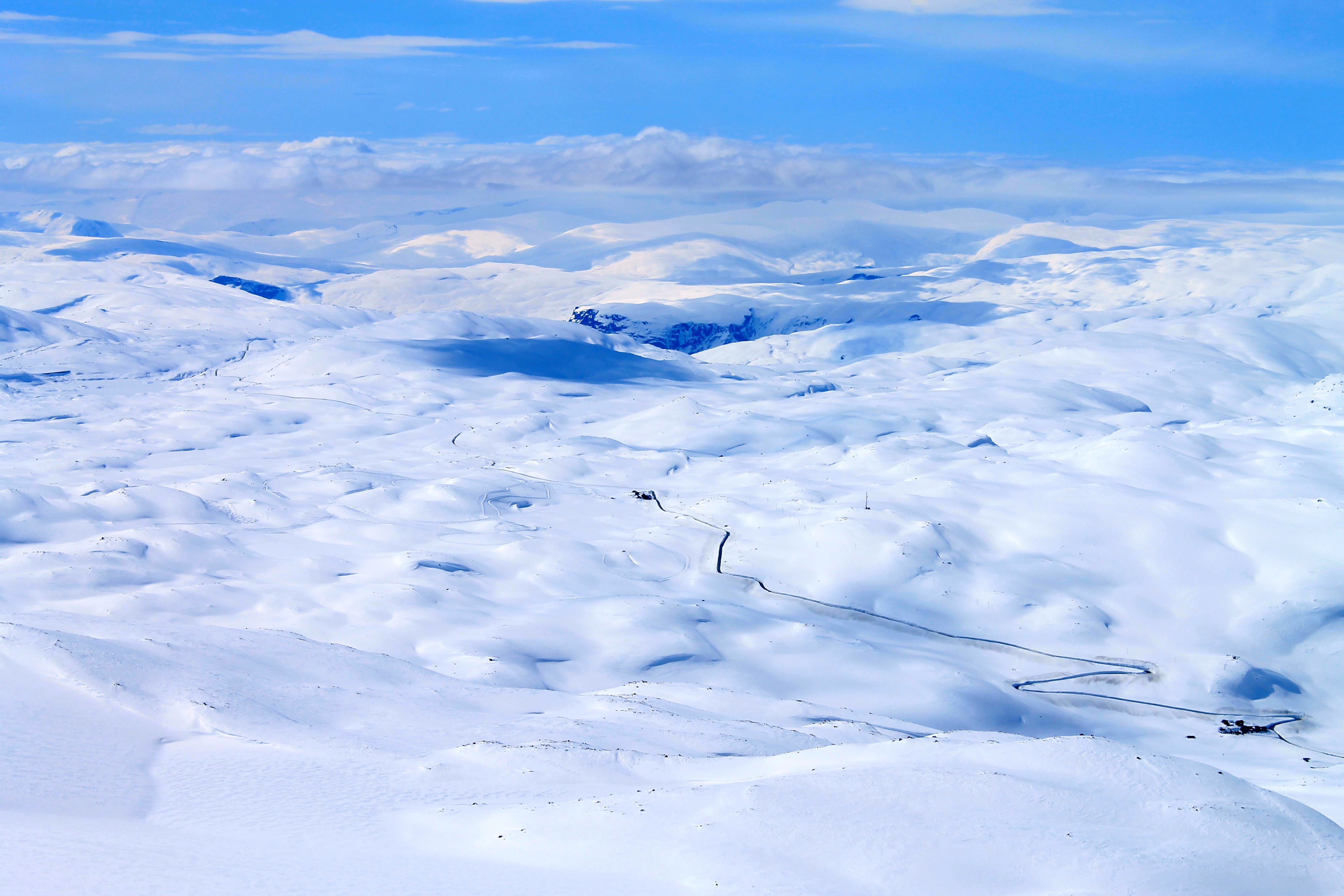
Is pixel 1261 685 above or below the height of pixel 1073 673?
above

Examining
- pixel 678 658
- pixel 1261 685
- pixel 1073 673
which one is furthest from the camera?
pixel 1073 673

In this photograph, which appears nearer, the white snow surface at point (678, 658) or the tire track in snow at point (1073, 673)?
the white snow surface at point (678, 658)

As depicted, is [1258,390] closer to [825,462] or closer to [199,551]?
[825,462]

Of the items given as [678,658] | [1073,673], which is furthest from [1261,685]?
[678,658]

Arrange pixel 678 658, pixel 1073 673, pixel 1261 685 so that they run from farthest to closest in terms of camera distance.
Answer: pixel 1073 673, pixel 1261 685, pixel 678 658

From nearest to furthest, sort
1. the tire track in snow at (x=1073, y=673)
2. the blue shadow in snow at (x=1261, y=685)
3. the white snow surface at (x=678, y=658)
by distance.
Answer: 1. the white snow surface at (x=678, y=658)
2. the tire track in snow at (x=1073, y=673)
3. the blue shadow in snow at (x=1261, y=685)

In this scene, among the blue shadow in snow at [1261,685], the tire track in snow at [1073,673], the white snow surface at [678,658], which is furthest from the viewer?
the blue shadow in snow at [1261,685]

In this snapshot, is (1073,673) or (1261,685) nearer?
(1261,685)

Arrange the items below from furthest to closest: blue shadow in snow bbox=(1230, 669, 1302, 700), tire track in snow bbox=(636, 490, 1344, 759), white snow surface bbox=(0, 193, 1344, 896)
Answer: blue shadow in snow bbox=(1230, 669, 1302, 700) < tire track in snow bbox=(636, 490, 1344, 759) < white snow surface bbox=(0, 193, 1344, 896)

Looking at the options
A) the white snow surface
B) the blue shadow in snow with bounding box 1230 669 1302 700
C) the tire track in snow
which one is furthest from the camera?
the blue shadow in snow with bounding box 1230 669 1302 700

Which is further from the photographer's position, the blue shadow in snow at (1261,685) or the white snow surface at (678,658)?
the blue shadow in snow at (1261,685)

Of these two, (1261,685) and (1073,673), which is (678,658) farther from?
(1261,685)
